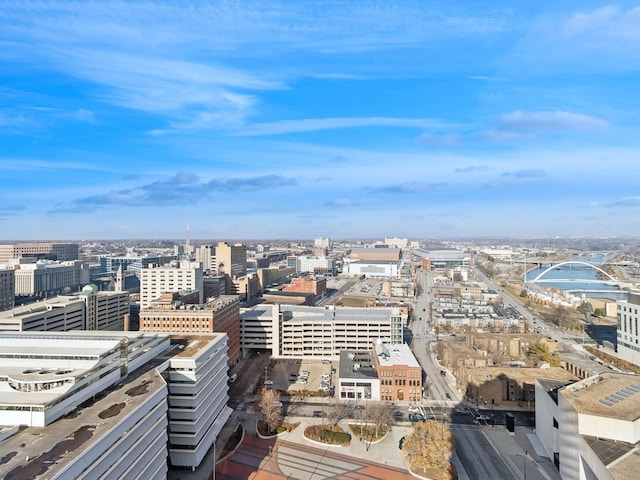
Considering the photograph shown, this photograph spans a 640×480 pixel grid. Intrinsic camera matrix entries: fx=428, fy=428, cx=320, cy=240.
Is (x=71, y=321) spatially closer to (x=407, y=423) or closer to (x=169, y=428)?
(x=169, y=428)

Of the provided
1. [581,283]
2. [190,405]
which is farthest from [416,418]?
[581,283]

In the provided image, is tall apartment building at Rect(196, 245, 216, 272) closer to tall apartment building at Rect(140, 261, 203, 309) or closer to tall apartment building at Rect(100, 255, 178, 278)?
tall apartment building at Rect(100, 255, 178, 278)

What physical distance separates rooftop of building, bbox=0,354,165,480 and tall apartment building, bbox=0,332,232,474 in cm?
3

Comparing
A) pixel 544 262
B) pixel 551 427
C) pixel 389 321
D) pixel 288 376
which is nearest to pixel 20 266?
pixel 288 376

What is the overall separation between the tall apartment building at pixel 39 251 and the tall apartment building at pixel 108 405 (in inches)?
4483

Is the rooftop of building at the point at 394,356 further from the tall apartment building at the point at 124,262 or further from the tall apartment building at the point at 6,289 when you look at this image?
the tall apartment building at the point at 124,262

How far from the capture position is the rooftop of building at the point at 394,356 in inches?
1451

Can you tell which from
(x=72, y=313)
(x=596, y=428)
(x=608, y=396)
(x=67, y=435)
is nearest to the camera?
(x=67, y=435)

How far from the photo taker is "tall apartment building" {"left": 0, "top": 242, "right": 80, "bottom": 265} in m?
122

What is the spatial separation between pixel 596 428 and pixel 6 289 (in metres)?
79.5

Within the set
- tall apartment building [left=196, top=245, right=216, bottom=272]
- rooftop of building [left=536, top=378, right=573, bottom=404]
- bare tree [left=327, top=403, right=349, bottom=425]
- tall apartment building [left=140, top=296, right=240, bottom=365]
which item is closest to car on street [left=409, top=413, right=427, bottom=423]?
bare tree [left=327, top=403, right=349, bottom=425]

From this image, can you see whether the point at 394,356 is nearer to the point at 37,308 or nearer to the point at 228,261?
the point at 37,308

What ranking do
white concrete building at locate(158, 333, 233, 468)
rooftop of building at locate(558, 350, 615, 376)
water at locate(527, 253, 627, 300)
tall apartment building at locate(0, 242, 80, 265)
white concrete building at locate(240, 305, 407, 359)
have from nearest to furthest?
white concrete building at locate(158, 333, 233, 468)
rooftop of building at locate(558, 350, 615, 376)
white concrete building at locate(240, 305, 407, 359)
water at locate(527, 253, 627, 300)
tall apartment building at locate(0, 242, 80, 265)

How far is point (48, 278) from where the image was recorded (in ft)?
282
